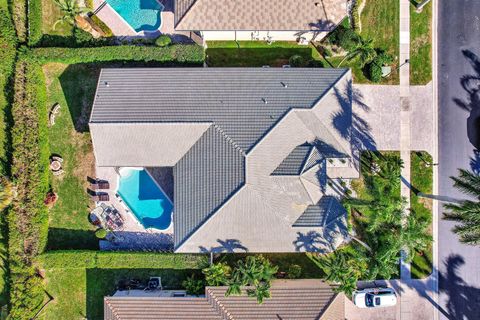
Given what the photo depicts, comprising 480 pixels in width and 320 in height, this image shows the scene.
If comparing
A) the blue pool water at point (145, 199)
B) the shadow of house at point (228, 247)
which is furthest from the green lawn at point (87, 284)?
the blue pool water at point (145, 199)

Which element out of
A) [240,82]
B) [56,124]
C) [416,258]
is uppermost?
[240,82]

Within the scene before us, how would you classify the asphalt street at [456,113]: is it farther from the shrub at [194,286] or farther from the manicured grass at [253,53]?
the shrub at [194,286]

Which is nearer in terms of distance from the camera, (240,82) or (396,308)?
(240,82)

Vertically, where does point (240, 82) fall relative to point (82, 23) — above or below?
below

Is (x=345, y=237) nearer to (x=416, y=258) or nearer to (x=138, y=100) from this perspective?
(x=416, y=258)

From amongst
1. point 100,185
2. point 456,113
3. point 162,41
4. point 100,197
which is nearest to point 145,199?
point 100,197

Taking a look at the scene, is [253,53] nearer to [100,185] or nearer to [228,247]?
[228,247]

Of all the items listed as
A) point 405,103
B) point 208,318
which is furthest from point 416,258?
point 208,318
